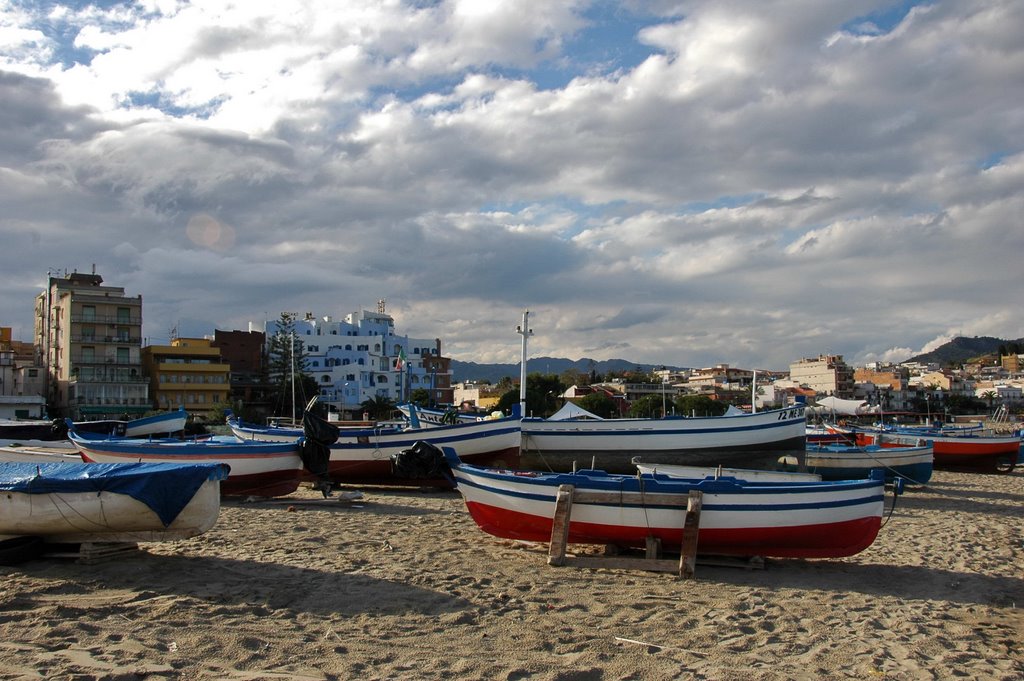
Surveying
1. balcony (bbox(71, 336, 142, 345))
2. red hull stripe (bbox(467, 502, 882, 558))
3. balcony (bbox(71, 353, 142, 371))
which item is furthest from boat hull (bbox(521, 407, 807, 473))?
balcony (bbox(71, 336, 142, 345))

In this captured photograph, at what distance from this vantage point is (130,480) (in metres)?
9.12

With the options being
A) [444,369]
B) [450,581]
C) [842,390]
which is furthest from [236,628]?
[842,390]

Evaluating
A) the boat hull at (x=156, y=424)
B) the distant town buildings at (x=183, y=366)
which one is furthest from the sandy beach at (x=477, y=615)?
the distant town buildings at (x=183, y=366)

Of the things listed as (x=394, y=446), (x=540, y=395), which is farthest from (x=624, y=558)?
(x=540, y=395)

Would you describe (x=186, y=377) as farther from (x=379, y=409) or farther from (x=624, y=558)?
(x=624, y=558)

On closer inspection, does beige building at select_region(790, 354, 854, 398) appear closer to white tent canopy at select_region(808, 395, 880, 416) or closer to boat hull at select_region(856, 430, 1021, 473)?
white tent canopy at select_region(808, 395, 880, 416)

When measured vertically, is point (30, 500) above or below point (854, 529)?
above

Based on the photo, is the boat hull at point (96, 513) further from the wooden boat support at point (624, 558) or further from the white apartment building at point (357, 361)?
the white apartment building at point (357, 361)

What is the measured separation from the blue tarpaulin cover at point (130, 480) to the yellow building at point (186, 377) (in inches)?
2263

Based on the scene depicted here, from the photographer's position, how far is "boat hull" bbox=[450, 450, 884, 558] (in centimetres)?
1024

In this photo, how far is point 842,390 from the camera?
129m

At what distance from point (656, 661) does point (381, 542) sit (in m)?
5.53

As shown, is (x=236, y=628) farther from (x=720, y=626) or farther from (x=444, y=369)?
(x=444, y=369)

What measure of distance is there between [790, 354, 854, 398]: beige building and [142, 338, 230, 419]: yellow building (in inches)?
3690
